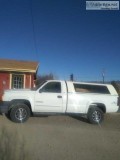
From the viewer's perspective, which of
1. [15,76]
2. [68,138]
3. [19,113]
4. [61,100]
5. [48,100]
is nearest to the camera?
[68,138]

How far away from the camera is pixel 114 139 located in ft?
31.8

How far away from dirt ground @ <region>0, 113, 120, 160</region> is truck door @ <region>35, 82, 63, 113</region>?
1.97ft

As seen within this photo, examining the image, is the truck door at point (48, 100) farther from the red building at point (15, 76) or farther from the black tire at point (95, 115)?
the red building at point (15, 76)

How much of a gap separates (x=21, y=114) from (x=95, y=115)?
10.9 ft

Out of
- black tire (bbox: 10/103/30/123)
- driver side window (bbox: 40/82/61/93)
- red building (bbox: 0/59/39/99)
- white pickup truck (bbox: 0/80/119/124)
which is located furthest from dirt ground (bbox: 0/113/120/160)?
red building (bbox: 0/59/39/99)

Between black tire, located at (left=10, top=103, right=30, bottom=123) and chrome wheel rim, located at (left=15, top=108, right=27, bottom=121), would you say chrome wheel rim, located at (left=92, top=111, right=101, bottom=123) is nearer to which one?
black tire, located at (left=10, top=103, right=30, bottom=123)

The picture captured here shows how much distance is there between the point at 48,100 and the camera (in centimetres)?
1259

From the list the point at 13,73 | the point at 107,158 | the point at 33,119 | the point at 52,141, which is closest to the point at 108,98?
the point at 33,119

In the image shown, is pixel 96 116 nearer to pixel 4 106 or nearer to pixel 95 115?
pixel 95 115

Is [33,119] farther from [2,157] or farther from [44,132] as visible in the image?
[2,157]

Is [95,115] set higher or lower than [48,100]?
lower

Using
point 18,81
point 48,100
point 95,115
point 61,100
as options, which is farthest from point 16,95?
point 18,81

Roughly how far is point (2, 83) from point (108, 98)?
9.45 metres

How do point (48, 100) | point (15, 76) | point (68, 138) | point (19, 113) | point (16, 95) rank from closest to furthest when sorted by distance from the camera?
point (68, 138), point (19, 113), point (16, 95), point (48, 100), point (15, 76)
